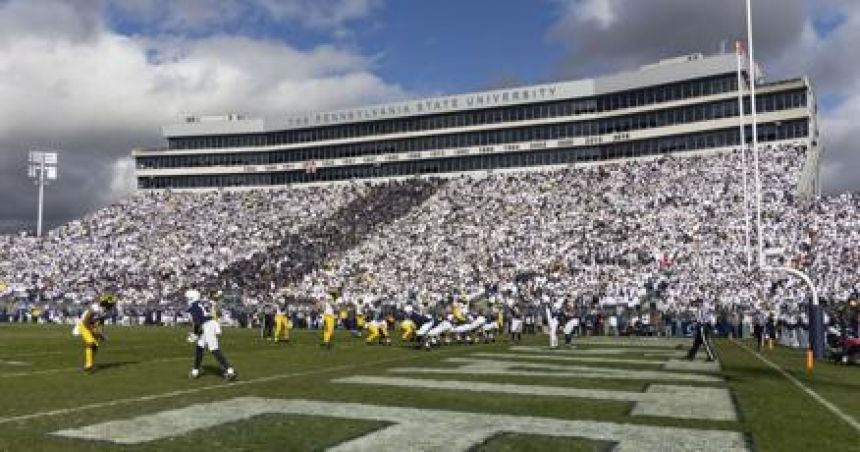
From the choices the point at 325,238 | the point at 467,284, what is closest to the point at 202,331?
the point at 467,284

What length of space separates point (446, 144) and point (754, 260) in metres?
40.8

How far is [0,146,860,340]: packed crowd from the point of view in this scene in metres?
42.5

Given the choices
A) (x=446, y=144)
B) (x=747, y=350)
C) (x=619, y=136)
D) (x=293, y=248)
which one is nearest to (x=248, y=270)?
(x=293, y=248)

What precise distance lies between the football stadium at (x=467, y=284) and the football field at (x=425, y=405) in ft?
0.29

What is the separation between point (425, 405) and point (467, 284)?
3734 centimetres

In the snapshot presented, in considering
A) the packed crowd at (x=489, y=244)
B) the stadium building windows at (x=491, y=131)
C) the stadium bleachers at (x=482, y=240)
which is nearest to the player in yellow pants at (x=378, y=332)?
the packed crowd at (x=489, y=244)

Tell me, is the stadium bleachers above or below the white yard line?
above

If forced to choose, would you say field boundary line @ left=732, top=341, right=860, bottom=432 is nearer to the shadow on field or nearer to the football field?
→ the football field

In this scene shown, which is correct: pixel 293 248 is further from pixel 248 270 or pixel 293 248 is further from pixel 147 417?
pixel 147 417

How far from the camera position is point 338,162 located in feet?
278

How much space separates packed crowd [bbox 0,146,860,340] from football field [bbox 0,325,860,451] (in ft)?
62.7

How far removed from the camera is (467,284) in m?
49.2

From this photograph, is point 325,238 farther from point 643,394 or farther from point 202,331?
point 643,394

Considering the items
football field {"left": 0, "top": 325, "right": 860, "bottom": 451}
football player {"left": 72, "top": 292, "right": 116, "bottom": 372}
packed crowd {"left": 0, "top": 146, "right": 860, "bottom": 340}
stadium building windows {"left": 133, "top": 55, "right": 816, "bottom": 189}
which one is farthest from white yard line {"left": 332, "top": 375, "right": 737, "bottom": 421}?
stadium building windows {"left": 133, "top": 55, "right": 816, "bottom": 189}
